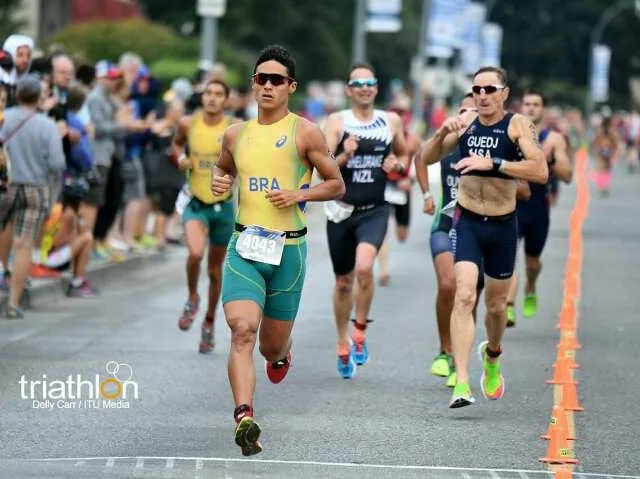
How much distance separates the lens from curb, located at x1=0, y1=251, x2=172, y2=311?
1553 cm

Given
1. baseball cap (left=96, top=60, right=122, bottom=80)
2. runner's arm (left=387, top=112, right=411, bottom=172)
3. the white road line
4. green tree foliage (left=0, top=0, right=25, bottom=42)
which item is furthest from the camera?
green tree foliage (left=0, top=0, right=25, bottom=42)

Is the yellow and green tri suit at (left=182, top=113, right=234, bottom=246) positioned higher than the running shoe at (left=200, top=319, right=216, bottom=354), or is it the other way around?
the yellow and green tri suit at (left=182, top=113, right=234, bottom=246)

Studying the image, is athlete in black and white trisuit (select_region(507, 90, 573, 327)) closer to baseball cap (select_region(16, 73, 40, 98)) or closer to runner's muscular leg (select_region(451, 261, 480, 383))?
baseball cap (select_region(16, 73, 40, 98))

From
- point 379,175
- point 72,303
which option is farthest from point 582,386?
point 72,303

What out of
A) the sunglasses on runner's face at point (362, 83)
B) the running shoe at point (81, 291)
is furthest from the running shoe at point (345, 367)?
the running shoe at point (81, 291)

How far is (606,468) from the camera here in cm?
868

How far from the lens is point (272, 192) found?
890cm

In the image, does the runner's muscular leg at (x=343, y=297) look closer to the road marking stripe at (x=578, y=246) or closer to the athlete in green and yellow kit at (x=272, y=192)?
the road marking stripe at (x=578, y=246)

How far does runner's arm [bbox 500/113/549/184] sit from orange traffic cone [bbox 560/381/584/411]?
1.28 meters

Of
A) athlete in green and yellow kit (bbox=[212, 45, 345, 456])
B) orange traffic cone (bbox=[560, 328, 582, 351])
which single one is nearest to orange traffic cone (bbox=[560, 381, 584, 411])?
orange traffic cone (bbox=[560, 328, 582, 351])

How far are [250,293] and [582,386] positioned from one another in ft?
11.0

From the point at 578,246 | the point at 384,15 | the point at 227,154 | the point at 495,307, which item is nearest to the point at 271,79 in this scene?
the point at 227,154

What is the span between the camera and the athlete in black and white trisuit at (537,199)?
1468 cm

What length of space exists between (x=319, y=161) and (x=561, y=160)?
5.92 m
